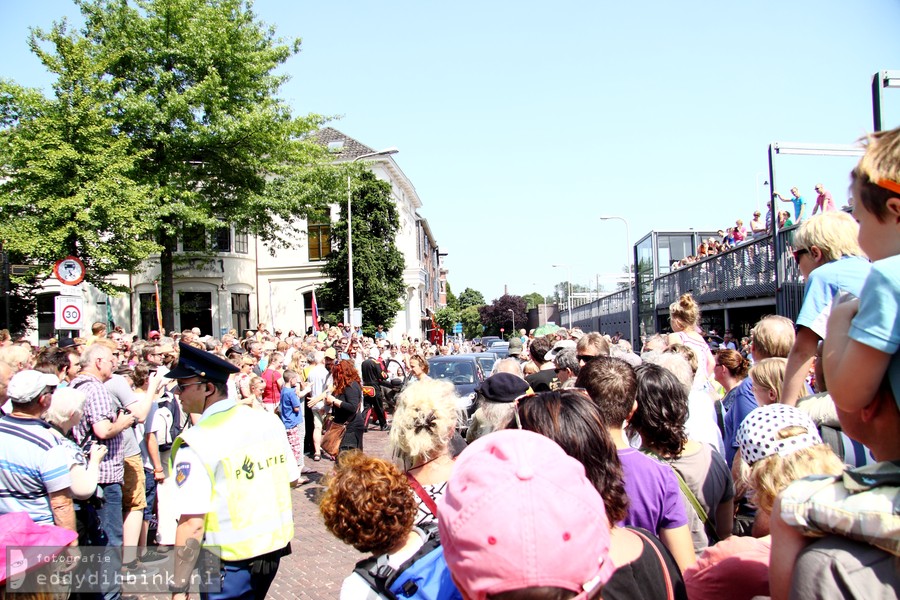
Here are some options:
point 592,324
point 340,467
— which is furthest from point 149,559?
point 592,324

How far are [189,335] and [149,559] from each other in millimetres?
7148

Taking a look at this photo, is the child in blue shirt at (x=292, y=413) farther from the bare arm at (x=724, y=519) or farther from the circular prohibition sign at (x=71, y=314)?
the bare arm at (x=724, y=519)

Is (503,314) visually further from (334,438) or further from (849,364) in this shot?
(849,364)

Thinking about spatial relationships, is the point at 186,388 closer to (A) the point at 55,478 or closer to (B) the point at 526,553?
(A) the point at 55,478

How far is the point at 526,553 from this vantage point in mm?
1215

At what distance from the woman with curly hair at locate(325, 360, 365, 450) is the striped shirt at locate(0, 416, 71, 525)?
203 inches

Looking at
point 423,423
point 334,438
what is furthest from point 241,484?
point 334,438

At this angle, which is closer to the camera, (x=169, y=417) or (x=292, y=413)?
(x=169, y=417)

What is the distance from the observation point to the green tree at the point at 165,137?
19.8 meters

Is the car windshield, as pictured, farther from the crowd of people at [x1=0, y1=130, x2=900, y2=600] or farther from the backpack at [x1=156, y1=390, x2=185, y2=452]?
the crowd of people at [x1=0, y1=130, x2=900, y2=600]

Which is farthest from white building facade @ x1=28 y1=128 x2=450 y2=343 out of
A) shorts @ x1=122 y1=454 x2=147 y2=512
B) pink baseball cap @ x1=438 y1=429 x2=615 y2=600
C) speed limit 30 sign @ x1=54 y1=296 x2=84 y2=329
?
pink baseball cap @ x1=438 y1=429 x2=615 y2=600

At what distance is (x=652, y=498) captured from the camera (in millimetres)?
2574

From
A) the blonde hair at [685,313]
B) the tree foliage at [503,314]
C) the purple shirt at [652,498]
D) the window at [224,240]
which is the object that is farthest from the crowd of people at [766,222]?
the tree foliage at [503,314]

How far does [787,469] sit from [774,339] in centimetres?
203
